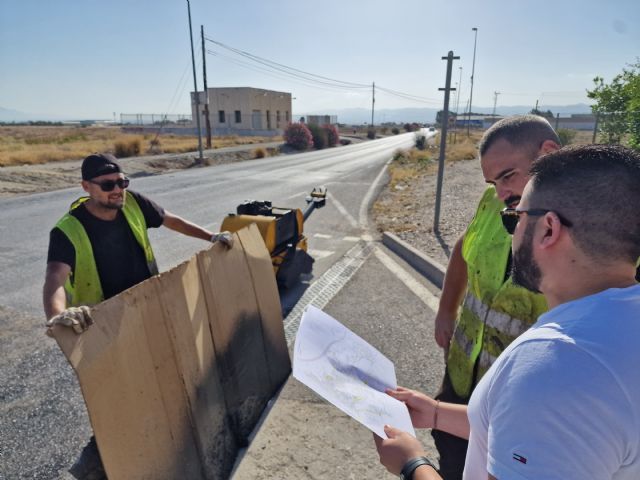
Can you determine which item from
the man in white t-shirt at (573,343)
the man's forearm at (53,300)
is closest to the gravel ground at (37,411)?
the man's forearm at (53,300)

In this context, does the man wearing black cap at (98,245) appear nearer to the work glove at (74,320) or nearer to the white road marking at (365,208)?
the work glove at (74,320)

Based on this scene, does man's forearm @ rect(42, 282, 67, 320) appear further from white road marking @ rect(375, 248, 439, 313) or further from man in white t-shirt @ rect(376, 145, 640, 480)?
white road marking @ rect(375, 248, 439, 313)

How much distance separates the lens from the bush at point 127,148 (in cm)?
2433

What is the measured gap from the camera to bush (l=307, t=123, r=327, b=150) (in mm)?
39969

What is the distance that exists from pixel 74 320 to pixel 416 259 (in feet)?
16.5

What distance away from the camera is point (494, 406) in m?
0.89

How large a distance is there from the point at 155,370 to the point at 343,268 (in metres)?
4.14

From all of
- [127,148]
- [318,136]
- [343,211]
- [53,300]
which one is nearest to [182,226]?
[53,300]

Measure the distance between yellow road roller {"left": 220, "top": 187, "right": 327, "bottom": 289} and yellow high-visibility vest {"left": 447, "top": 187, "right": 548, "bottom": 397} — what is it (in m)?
2.76

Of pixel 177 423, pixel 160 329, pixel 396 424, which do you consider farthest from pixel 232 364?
pixel 396 424

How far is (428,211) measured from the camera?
9.24 m

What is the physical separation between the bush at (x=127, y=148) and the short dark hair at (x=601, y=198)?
2639cm

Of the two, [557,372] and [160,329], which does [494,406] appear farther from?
[160,329]

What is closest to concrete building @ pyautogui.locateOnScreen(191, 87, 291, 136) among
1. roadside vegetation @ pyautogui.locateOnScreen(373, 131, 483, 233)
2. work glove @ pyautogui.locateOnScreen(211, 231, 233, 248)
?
roadside vegetation @ pyautogui.locateOnScreen(373, 131, 483, 233)
